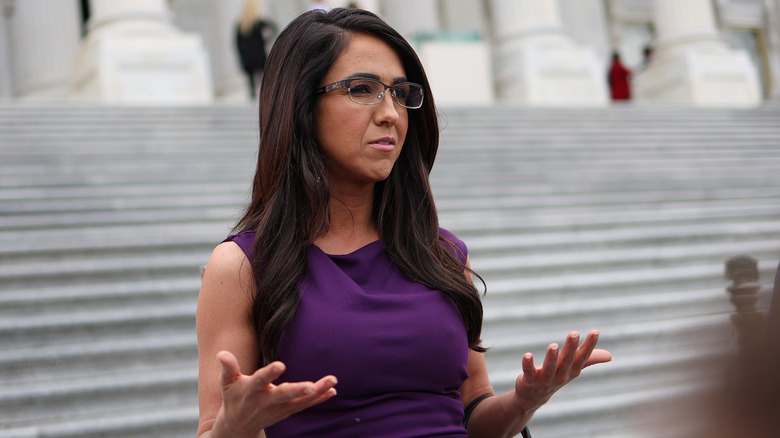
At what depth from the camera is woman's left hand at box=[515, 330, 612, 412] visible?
1641 millimetres

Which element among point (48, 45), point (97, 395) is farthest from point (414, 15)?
point (97, 395)

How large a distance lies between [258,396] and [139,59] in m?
11.2

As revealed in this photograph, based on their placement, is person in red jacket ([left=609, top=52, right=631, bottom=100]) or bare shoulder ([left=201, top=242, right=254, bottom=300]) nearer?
bare shoulder ([left=201, top=242, right=254, bottom=300])

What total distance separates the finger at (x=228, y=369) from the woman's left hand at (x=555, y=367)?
510 mm

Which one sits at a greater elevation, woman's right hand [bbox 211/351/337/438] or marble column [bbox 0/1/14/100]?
marble column [bbox 0/1/14/100]

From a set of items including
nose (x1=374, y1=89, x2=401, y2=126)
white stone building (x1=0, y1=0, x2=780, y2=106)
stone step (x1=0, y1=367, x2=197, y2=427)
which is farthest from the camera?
white stone building (x1=0, y1=0, x2=780, y2=106)

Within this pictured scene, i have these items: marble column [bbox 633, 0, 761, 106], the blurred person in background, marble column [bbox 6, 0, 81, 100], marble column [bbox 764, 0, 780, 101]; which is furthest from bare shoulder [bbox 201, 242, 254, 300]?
marble column [bbox 764, 0, 780, 101]

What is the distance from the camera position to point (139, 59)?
11945mm

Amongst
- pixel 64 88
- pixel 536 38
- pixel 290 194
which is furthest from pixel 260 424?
pixel 64 88

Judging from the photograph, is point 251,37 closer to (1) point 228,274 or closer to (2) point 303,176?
(2) point 303,176

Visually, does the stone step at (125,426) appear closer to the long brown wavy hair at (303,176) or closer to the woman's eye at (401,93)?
the long brown wavy hair at (303,176)

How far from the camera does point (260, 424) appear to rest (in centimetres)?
152

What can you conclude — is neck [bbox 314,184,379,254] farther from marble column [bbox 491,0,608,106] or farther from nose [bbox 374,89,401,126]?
marble column [bbox 491,0,608,106]

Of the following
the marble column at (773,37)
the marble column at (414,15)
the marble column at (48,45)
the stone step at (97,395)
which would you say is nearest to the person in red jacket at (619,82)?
the marble column at (414,15)
